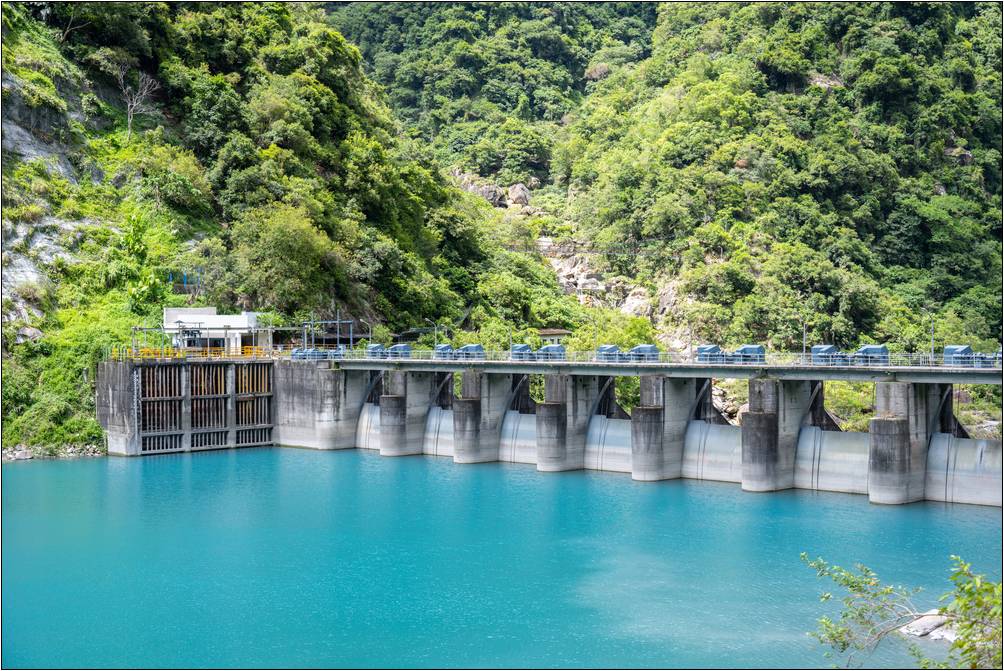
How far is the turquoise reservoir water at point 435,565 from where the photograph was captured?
36000mm

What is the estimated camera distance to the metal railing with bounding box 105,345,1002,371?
54125 millimetres

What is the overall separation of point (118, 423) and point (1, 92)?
31.0 meters

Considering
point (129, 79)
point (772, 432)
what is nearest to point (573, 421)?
point (772, 432)

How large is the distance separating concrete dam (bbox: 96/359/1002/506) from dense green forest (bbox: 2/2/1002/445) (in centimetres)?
625

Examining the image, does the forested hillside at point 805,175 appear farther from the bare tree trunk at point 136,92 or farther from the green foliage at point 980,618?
the green foliage at point 980,618

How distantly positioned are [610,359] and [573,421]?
12.6 ft

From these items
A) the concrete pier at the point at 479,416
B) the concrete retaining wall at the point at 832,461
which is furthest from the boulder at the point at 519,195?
the concrete retaining wall at the point at 832,461

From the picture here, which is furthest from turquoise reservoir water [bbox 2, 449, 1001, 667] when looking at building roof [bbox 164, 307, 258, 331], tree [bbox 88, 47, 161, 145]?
tree [bbox 88, 47, 161, 145]

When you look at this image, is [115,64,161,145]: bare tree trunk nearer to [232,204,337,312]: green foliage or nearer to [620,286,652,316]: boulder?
[232,204,337,312]: green foliage

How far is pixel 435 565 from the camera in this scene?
45719 millimetres

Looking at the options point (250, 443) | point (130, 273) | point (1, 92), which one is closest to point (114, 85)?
point (1, 92)

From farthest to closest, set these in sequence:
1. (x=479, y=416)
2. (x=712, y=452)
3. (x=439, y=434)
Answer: (x=439, y=434), (x=479, y=416), (x=712, y=452)

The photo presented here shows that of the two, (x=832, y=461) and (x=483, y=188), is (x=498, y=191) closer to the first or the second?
(x=483, y=188)

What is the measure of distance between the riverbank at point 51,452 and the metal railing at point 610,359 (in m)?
5.68
